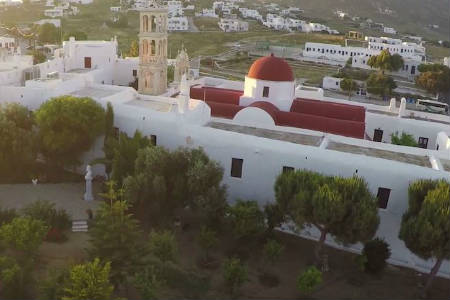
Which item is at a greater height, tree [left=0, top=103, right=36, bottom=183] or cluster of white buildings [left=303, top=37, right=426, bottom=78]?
cluster of white buildings [left=303, top=37, right=426, bottom=78]

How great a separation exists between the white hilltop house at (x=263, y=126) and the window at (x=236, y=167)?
0.16 ft

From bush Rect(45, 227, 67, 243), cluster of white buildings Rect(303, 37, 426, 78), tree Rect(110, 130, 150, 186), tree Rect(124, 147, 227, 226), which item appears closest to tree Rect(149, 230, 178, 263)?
tree Rect(124, 147, 227, 226)

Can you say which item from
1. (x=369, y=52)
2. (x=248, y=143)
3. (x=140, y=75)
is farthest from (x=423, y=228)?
(x=369, y=52)

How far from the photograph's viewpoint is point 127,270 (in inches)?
613

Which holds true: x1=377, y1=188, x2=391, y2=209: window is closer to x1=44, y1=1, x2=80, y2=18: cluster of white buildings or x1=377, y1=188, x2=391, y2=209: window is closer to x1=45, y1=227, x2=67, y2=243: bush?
x1=45, y1=227, x2=67, y2=243: bush

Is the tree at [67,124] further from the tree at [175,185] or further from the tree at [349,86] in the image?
the tree at [349,86]

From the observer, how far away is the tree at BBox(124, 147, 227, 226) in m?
19.2

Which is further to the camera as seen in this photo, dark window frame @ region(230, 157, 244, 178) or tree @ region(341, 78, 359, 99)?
tree @ region(341, 78, 359, 99)

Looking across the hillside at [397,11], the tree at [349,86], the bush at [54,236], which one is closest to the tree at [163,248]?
the bush at [54,236]

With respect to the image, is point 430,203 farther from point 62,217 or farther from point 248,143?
point 62,217

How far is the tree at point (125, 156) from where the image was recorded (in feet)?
70.5

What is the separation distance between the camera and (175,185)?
64.3ft

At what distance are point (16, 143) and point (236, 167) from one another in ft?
34.9

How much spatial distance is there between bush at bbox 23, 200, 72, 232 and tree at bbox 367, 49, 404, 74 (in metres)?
60.0
